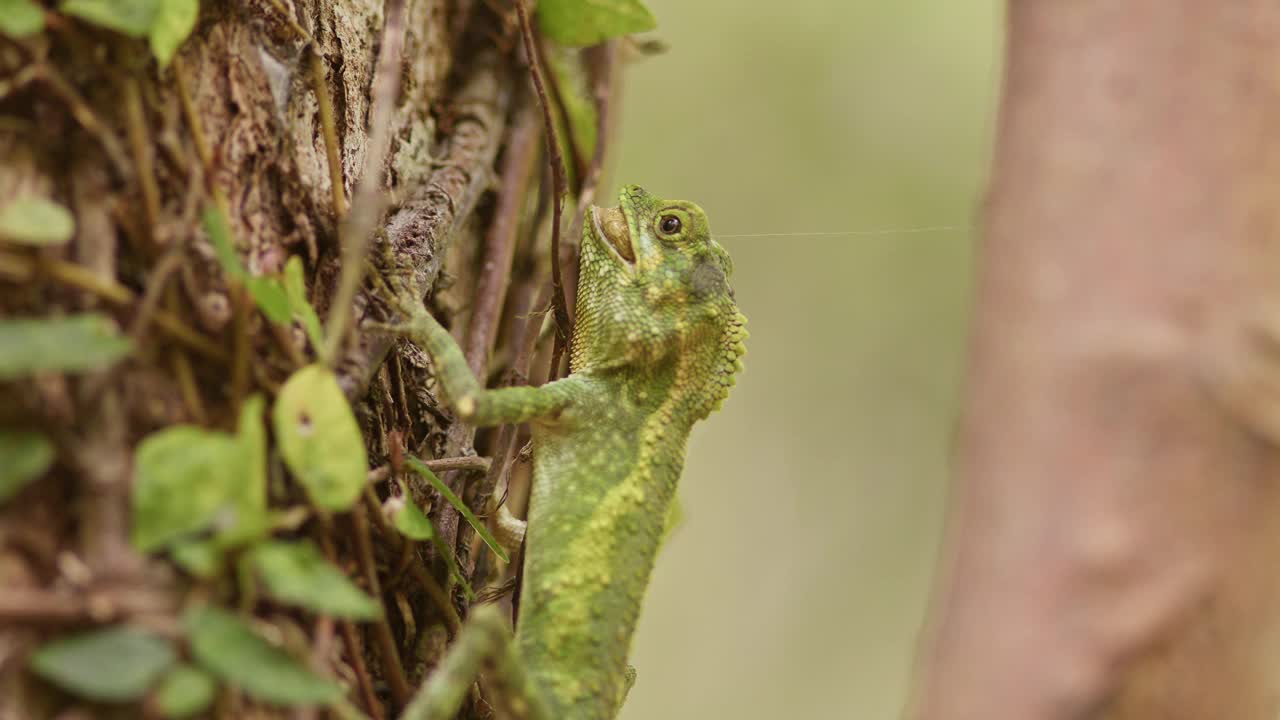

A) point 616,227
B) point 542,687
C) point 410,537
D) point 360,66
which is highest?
point 360,66

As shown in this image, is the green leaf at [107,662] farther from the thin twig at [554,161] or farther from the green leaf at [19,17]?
the thin twig at [554,161]

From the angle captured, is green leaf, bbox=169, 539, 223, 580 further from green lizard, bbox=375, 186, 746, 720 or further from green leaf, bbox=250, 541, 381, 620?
green lizard, bbox=375, 186, 746, 720

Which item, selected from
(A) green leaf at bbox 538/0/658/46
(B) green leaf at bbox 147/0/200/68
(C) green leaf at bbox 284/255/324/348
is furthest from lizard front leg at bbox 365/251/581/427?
(A) green leaf at bbox 538/0/658/46

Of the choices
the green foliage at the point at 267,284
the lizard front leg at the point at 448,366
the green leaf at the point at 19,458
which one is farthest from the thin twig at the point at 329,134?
the green leaf at the point at 19,458

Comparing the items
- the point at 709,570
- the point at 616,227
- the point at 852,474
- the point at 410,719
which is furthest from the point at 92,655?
the point at 852,474

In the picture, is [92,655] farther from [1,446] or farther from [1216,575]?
[1216,575]

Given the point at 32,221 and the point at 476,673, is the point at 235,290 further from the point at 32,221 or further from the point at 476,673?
the point at 476,673
